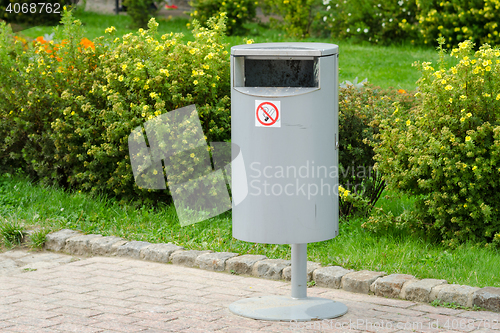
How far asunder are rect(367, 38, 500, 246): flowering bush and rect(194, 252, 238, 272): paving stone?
1.41 m

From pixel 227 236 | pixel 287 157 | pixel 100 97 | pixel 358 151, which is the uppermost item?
pixel 100 97

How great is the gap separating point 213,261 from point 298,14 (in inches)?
375

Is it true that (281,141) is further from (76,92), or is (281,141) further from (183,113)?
(76,92)

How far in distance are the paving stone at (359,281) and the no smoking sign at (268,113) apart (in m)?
1.34

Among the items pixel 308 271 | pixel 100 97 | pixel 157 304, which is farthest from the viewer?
pixel 100 97

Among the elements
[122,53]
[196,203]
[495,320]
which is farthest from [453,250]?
[122,53]

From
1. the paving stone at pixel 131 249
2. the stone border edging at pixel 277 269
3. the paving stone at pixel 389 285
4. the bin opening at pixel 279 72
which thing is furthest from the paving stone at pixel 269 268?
the bin opening at pixel 279 72

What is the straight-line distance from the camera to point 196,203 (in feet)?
18.9

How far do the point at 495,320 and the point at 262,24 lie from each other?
12156 mm

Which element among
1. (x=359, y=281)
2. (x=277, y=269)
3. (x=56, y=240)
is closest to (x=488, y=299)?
(x=359, y=281)

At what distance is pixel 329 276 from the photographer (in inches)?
171

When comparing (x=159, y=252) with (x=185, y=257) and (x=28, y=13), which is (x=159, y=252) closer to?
(x=185, y=257)
